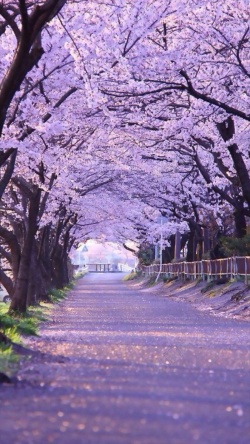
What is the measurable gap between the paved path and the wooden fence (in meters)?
Answer: 17.4

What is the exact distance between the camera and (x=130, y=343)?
14297 millimetres

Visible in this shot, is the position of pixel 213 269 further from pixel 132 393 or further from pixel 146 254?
pixel 146 254

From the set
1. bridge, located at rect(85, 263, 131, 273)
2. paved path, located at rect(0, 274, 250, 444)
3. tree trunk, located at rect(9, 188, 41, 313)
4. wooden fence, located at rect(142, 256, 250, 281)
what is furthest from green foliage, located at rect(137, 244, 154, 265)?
bridge, located at rect(85, 263, 131, 273)

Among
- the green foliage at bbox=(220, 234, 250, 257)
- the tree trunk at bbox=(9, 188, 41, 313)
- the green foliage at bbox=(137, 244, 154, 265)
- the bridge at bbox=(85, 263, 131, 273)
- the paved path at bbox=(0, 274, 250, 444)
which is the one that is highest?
the bridge at bbox=(85, 263, 131, 273)

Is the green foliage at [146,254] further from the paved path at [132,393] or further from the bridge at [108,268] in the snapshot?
the bridge at [108,268]

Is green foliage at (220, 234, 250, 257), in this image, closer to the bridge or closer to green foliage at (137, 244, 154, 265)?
green foliage at (137, 244, 154, 265)

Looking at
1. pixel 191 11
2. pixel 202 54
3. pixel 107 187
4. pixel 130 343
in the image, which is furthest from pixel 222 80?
pixel 107 187

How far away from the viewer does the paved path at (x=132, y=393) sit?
20.2ft

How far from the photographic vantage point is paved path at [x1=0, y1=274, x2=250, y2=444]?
243 inches

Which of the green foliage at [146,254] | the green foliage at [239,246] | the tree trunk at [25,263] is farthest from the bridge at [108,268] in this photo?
the tree trunk at [25,263]

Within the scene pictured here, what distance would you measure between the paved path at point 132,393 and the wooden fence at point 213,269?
1738cm

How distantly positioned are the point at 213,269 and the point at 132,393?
32.5 meters

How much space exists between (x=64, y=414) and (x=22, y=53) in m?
5.51

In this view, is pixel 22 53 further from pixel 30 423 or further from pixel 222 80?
pixel 222 80
